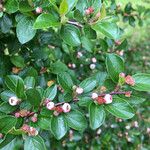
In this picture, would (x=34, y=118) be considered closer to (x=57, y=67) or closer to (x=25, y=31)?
(x=25, y=31)

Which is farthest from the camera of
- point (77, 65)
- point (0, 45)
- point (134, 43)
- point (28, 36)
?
point (134, 43)

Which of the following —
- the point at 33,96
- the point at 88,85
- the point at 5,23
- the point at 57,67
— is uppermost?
the point at 5,23

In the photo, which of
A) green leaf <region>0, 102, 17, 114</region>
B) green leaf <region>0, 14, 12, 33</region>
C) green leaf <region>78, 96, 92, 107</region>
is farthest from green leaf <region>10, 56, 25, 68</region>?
green leaf <region>78, 96, 92, 107</region>

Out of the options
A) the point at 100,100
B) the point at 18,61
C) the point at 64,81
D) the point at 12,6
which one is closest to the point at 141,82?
the point at 100,100

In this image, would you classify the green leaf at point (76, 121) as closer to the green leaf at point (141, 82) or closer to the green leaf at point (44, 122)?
the green leaf at point (44, 122)

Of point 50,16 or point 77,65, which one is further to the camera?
point 77,65

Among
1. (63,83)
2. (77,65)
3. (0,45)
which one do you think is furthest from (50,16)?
(77,65)

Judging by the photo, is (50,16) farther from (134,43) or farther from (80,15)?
(134,43)
